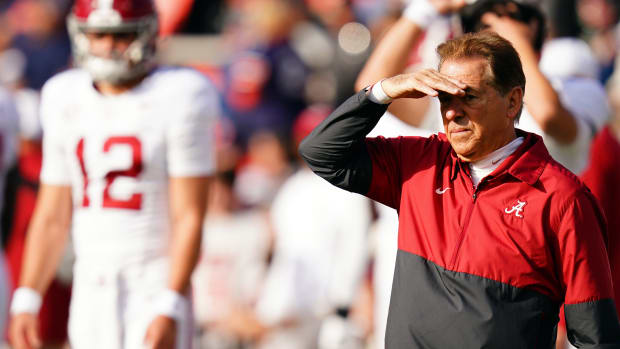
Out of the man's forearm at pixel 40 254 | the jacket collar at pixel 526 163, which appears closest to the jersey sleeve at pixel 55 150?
the man's forearm at pixel 40 254

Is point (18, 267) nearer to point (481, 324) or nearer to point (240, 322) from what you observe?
point (240, 322)

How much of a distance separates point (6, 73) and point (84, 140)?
18.8 ft

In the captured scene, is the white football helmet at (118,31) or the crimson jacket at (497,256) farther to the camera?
the white football helmet at (118,31)

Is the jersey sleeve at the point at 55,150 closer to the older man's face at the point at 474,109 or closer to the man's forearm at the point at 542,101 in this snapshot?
the man's forearm at the point at 542,101

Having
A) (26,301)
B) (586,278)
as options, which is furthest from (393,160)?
(26,301)

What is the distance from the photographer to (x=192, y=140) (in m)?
4.80

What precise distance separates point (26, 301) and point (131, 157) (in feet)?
2.46

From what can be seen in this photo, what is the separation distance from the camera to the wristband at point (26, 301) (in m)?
4.83

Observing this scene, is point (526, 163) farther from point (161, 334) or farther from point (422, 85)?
point (161, 334)

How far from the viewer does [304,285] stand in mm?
7762

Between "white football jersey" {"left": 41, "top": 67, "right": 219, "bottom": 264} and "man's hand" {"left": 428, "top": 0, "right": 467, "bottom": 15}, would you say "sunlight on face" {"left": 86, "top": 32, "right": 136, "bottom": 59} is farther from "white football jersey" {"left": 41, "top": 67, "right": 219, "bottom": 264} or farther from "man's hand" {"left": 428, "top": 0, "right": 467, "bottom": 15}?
"man's hand" {"left": 428, "top": 0, "right": 467, "bottom": 15}

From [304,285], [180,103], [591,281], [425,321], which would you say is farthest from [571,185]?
[304,285]

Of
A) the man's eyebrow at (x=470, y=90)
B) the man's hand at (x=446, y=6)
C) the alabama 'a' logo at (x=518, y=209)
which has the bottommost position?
the alabama 'a' logo at (x=518, y=209)

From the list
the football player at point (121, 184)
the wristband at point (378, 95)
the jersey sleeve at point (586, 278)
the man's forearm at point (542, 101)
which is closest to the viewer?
the jersey sleeve at point (586, 278)
